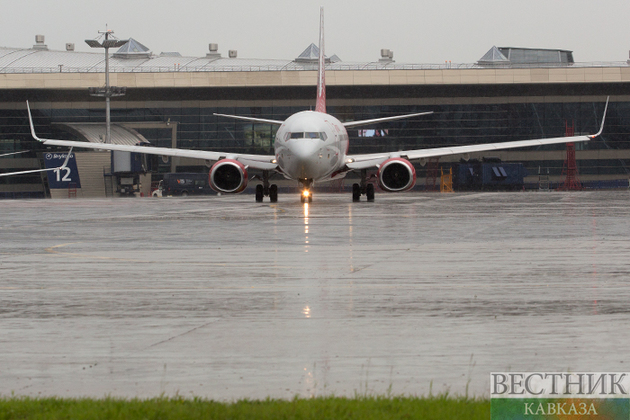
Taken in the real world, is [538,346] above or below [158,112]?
below

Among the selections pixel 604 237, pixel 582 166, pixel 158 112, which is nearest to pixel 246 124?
pixel 158 112

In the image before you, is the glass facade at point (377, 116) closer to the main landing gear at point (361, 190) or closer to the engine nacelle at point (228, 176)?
the main landing gear at point (361, 190)

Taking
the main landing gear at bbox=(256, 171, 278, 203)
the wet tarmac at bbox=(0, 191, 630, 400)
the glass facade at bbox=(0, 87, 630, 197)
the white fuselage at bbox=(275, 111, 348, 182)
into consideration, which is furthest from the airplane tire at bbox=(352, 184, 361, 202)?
the glass facade at bbox=(0, 87, 630, 197)

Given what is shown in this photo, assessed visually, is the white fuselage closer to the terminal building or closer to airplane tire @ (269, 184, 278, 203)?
airplane tire @ (269, 184, 278, 203)

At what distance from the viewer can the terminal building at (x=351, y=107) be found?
315ft

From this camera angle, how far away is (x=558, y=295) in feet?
34.3

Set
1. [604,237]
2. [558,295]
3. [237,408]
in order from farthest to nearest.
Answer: [604,237], [558,295], [237,408]

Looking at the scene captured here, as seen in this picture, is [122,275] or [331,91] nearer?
[122,275]

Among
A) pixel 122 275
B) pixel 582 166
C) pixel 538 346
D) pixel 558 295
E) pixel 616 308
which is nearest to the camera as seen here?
pixel 538 346

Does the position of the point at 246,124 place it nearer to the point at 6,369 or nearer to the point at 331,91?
the point at 331,91

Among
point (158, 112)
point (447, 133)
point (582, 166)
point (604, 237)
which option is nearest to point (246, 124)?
point (158, 112)

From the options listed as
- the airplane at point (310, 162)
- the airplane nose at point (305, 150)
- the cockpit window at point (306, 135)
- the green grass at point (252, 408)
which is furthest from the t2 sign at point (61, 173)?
the green grass at point (252, 408)

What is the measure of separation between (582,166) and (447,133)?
16.0 meters

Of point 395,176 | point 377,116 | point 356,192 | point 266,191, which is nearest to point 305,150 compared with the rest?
point 395,176
